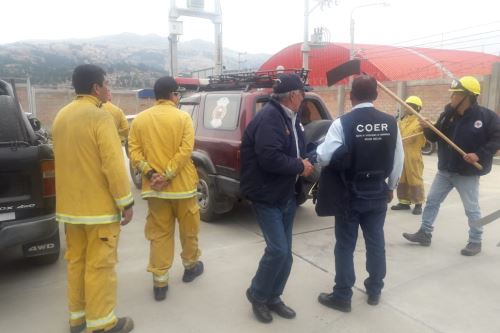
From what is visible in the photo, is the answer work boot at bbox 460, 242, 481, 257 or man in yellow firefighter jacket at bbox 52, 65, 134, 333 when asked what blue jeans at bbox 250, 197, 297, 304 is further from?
work boot at bbox 460, 242, 481, 257

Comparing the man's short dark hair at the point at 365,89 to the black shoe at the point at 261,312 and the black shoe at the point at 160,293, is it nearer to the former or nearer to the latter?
the black shoe at the point at 261,312

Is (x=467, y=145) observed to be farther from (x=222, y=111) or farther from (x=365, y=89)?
(x=222, y=111)

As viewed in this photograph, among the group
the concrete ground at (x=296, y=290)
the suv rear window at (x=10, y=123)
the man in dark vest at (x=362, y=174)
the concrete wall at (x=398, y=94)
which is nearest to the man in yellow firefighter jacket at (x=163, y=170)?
the concrete ground at (x=296, y=290)

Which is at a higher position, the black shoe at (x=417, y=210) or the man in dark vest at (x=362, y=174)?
the man in dark vest at (x=362, y=174)

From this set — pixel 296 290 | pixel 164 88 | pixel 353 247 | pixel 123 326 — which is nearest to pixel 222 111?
pixel 164 88

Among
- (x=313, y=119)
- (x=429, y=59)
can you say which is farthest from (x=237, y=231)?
(x=429, y=59)

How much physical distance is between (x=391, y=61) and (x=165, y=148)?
2695 centimetres

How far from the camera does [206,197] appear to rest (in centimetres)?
557

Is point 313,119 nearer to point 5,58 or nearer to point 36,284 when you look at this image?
point 36,284

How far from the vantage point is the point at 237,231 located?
5.27 m

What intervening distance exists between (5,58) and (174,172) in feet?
193

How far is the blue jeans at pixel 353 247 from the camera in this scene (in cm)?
330

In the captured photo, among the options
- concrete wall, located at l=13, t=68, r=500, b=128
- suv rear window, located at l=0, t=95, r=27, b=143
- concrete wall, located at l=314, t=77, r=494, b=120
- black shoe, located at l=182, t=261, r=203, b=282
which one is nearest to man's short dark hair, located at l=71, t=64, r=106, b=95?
suv rear window, located at l=0, t=95, r=27, b=143

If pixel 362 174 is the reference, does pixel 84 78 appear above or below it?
above
